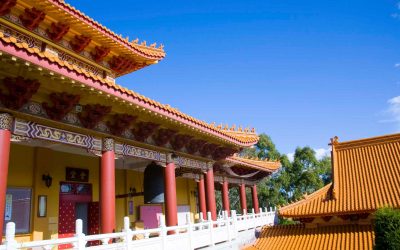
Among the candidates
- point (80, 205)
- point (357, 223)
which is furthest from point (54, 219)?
point (357, 223)

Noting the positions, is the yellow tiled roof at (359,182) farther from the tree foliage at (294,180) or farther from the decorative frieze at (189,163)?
the tree foliage at (294,180)

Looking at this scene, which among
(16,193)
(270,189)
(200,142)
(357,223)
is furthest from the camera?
(270,189)

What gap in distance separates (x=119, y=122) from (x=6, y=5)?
3863 mm

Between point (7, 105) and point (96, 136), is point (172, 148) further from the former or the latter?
point (7, 105)

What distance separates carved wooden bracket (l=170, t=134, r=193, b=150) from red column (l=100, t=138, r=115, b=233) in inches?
103

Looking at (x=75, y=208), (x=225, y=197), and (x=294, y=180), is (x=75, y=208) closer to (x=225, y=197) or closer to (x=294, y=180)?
(x=225, y=197)

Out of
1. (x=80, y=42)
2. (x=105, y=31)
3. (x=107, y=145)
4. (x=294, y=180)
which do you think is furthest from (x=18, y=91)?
(x=294, y=180)

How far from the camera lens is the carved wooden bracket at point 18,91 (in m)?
5.94

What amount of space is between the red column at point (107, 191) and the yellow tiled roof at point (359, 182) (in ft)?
26.8

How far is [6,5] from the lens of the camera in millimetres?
8289

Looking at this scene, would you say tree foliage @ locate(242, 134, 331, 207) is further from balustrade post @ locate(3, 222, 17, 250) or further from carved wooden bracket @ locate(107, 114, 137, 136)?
balustrade post @ locate(3, 222, 17, 250)

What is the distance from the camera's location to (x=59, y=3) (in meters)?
8.91

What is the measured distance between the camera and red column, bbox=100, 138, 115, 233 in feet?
25.0

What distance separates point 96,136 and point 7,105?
7.11 feet
